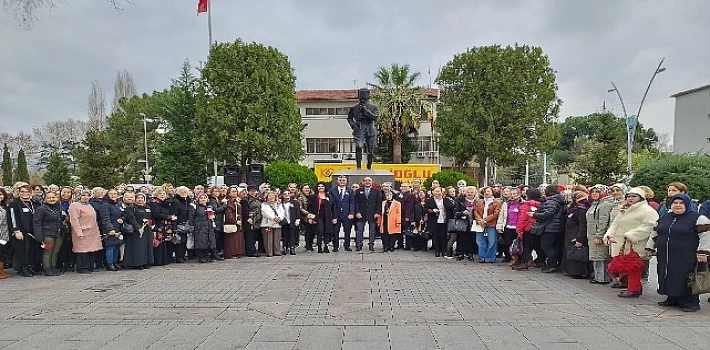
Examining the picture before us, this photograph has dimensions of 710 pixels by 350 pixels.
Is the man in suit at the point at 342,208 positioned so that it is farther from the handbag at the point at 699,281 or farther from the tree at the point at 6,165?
the tree at the point at 6,165

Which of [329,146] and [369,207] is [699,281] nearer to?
[369,207]

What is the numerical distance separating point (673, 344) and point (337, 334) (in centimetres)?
349

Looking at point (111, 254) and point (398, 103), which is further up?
point (398, 103)

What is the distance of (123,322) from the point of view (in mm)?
6426

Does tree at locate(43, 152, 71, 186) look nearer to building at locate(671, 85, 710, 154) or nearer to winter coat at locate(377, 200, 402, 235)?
winter coat at locate(377, 200, 402, 235)

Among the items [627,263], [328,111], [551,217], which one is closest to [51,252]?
[551,217]

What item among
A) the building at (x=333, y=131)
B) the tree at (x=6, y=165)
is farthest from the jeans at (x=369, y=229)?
the tree at (x=6, y=165)

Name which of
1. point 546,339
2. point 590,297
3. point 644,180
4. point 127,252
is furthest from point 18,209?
point 644,180

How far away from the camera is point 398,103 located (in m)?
43.0

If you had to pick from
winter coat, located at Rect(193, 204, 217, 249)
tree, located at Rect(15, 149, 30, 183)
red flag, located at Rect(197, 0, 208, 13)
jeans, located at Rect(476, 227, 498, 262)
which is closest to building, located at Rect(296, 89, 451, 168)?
red flag, located at Rect(197, 0, 208, 13)

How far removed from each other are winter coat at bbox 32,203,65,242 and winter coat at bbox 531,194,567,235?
8.88 m

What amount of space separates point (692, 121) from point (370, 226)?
54.7m

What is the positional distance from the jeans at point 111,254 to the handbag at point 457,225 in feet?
22.8

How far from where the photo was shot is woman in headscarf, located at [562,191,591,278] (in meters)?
9.12
